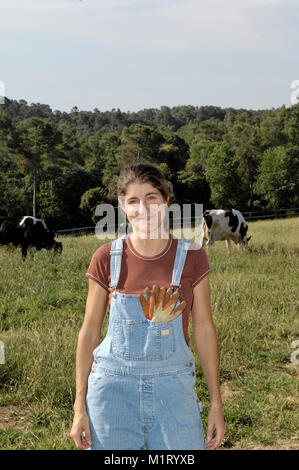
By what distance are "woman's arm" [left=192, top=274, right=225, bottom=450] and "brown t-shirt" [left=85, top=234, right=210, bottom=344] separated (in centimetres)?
5

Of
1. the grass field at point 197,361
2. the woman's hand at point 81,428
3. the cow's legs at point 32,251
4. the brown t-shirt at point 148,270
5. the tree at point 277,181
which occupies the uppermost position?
the tree at point 277,181

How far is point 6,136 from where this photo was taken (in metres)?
47.8

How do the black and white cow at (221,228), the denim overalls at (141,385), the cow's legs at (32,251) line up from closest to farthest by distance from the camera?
the denim overalls at (141,385), the cow's legs at (32,251), the black and white cow at (221,228)

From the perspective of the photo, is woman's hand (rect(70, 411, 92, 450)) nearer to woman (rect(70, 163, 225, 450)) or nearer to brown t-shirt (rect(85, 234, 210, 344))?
woman (rect(70, 163, 225, 450))

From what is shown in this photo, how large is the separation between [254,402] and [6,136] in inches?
1846

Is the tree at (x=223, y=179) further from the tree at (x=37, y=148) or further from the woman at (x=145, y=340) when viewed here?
the woman at (x=145, y=340)

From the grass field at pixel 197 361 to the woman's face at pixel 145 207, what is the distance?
94.2 inches

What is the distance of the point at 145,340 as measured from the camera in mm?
2094

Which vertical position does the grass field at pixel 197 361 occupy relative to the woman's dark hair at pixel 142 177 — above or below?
below

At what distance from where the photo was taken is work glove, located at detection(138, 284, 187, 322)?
207cm

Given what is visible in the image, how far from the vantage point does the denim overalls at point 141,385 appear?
200 cm

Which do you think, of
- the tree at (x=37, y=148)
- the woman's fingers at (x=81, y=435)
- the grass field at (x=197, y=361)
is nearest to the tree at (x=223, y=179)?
the tree at (x=37, y=148)

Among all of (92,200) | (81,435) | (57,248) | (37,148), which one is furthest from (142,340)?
(37,148)

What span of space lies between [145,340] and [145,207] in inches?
23.3
